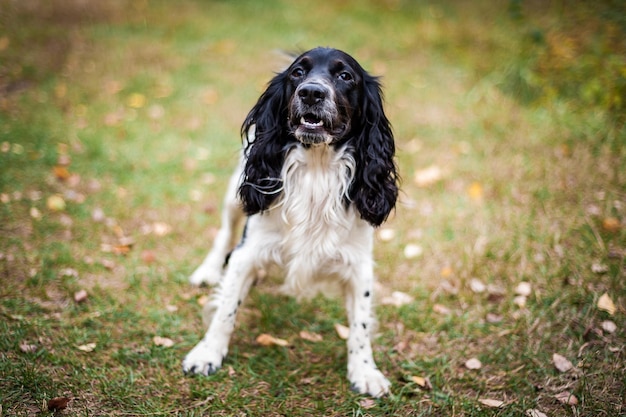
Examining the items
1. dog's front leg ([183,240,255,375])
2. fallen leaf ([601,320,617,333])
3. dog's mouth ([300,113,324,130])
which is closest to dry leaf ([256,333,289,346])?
dog's front leg ([183,240,255,375])

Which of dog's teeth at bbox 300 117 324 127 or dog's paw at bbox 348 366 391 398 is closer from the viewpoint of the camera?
dog's teeth at bbox 300 117 324 127

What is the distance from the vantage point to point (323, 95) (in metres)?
2.79

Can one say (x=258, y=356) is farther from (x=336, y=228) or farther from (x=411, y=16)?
(x=411, y=16)

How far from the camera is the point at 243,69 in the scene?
844cm

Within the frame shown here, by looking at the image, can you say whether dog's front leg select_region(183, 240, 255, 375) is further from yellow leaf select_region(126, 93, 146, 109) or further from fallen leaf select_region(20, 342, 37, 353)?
yellow leaf select_region(126, 93, 146, 109)

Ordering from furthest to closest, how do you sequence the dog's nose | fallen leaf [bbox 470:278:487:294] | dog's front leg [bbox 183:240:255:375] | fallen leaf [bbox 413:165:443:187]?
1. fallen leaf [bbox 413:165:443:187]
2. fallen leaf [bbox 470:278:487:294]
3. dog's front leg [bbox 183:240:255:375]
4. the dog's nose

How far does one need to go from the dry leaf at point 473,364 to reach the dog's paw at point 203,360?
57.8 inches

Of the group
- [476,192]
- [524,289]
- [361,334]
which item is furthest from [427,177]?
[361,334]

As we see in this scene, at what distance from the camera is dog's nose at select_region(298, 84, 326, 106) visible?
9.13 ft

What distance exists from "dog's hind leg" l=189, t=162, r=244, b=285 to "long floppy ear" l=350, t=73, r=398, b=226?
1144mm

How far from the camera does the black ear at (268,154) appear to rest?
3.07 meters

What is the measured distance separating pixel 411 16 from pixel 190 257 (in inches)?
317

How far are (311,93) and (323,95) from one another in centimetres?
6

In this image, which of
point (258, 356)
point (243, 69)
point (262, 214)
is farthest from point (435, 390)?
point (243, 69)
